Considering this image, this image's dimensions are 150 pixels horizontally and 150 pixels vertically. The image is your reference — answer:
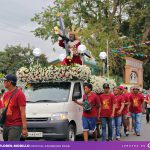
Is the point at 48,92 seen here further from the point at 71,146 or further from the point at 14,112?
the point at 71,146

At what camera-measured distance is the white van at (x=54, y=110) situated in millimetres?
12148

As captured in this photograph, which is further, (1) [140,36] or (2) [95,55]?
(1) [140,36]

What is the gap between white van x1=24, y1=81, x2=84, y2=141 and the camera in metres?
12.1

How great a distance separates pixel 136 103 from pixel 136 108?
0.53ft

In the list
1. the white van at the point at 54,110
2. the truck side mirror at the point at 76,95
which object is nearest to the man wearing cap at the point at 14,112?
the white van at the point at 54,110

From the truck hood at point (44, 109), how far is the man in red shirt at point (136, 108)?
14.1 ft

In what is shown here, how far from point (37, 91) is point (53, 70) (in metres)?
0.73

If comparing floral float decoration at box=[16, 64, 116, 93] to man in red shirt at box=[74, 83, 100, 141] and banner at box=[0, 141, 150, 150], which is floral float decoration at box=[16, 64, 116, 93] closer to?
man in red shirt at box=[74, 83, 100, 141]

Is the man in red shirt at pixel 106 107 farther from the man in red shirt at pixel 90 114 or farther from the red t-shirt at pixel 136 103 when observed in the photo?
the red t-shirt at pixel 136 103

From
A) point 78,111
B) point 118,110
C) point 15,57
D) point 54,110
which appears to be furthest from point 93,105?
point 15,57

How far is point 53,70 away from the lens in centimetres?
1352

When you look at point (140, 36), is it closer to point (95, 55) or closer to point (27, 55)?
point (95, 55)

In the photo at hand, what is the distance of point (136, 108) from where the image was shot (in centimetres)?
1603

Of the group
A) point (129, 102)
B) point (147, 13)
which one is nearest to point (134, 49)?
point (147, 13)
